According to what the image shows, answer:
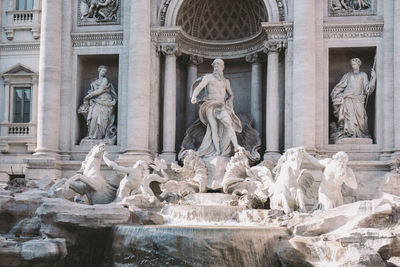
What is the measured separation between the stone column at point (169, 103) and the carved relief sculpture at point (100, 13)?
8.55ft

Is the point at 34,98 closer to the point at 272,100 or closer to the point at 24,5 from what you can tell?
the point at 24,5

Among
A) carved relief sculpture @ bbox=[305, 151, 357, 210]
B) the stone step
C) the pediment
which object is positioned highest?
the pediment

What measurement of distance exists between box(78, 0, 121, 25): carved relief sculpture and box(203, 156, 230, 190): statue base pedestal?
23.0 feet

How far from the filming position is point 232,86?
27.3 meters

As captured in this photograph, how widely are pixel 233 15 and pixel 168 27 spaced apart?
3.39 meters

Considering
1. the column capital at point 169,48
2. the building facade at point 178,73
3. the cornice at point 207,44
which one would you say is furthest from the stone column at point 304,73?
the column capital at point 169,48

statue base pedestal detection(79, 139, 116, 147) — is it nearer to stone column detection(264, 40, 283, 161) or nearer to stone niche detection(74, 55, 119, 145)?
stone niche detection(74, 55, 119, 145)

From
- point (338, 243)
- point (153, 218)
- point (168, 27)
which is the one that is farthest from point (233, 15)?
point (338, 243)

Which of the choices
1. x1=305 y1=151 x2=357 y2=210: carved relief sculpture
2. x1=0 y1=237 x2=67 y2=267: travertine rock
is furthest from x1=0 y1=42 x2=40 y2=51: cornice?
x1=305 y1=151 x2=357 y2=210: carved relief sculpture

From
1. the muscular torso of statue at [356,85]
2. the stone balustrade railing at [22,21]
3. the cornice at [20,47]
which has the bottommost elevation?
the muscular torso of statue at [356,85]

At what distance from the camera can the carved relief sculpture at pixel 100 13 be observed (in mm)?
25891

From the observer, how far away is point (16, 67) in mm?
26594

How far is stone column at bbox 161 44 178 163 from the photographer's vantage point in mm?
24656

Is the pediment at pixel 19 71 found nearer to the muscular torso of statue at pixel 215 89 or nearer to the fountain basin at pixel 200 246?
the muscular torso of statue at pixel 215 89
